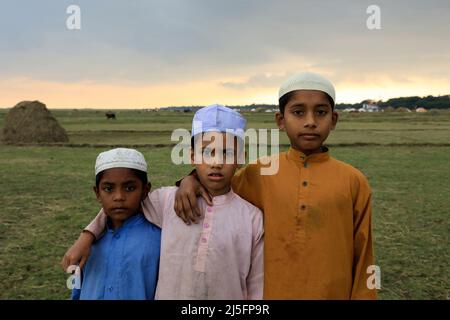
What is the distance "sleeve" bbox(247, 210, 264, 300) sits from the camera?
1908 millimetres

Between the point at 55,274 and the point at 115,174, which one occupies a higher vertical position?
the point at 115,174

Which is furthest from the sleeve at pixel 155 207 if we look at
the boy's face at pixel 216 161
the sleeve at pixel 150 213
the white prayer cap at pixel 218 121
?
the white prayer cap at pixel 218 121

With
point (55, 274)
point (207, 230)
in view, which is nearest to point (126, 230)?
point (207, 230)

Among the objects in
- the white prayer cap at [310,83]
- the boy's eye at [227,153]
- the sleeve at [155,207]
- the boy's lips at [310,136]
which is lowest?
the sleeve at [155,207]

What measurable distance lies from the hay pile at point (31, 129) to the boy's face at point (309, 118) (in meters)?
17.2

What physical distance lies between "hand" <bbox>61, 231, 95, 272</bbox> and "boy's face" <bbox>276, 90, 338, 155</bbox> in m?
1.01

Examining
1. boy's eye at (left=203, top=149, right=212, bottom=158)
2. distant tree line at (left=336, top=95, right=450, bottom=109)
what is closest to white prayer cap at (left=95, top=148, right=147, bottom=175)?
boy's eye at (left=203, top=149, right=212, bottom=158)

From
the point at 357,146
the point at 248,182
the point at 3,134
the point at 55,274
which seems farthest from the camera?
the point at 3,134

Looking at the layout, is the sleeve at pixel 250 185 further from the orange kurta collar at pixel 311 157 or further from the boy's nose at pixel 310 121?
the boy's nose at pixel 310 121

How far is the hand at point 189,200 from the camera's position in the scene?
1820mm

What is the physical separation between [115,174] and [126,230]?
0.85 feet

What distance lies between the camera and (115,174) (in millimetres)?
1933

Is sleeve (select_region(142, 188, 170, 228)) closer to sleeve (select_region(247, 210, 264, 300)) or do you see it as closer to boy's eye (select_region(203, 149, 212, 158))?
boy's eye (select_region(203, 149, 212, 158))

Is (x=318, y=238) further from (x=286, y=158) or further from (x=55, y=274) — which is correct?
(x=55, y=274)
